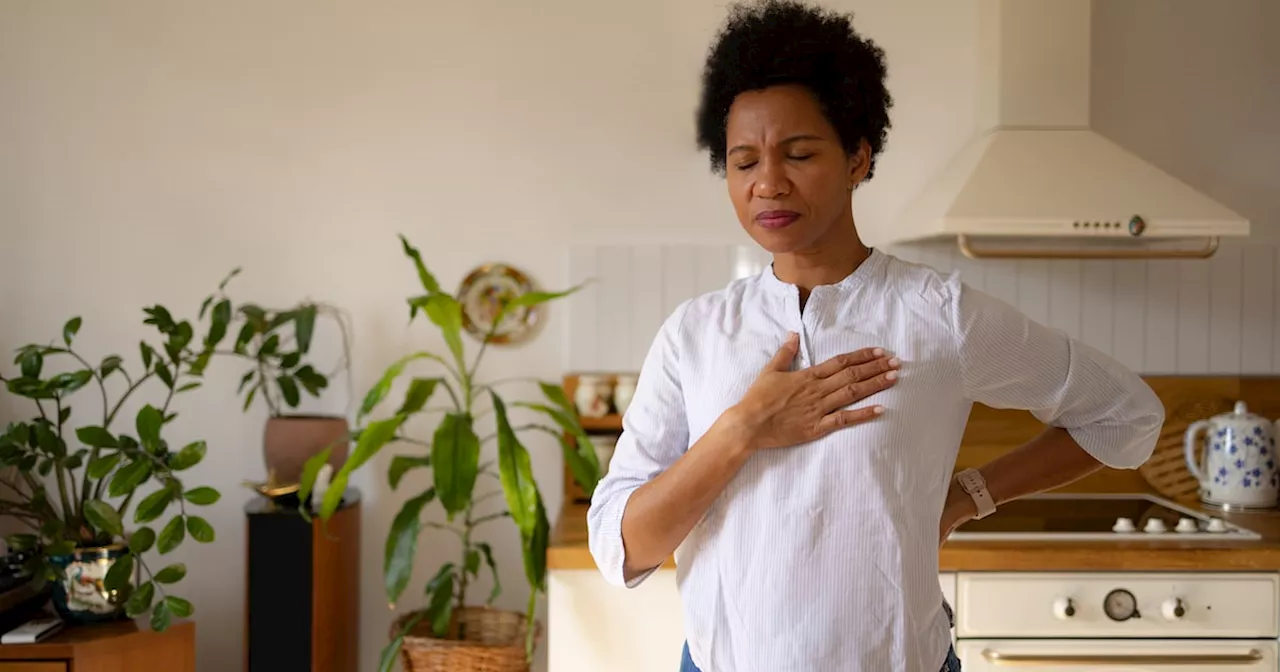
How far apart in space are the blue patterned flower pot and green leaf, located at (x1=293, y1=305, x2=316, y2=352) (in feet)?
1.76

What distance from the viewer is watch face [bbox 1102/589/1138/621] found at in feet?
6.87

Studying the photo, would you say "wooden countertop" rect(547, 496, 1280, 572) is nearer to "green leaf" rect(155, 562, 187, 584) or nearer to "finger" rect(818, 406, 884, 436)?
"green leaf" rect(155, 562, 187, 584)

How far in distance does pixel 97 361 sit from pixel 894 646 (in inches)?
89.6

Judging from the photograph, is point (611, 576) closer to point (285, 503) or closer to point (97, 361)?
point (285, 503)

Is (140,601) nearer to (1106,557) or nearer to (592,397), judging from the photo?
(592,397)

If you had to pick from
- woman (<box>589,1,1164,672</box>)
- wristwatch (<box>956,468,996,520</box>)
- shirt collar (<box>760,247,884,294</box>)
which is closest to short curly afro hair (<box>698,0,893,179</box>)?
woman (<box>589,1,1164,672</box>)

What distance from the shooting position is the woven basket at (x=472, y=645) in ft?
7.43

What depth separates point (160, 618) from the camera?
2.15 m

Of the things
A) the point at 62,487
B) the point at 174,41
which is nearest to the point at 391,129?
the point at 174,41

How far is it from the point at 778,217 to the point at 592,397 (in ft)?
5.18

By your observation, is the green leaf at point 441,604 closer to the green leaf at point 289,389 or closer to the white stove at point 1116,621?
the green leaf at point 289,389

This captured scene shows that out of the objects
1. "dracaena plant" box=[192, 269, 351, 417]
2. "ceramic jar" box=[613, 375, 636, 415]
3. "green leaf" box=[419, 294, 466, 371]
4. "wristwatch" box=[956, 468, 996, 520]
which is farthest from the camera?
"ceramic jar" box=[613, 375, 636, 415]

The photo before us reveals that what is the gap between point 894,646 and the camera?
3.42ft

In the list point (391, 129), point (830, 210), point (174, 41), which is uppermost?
point (174, 41)
